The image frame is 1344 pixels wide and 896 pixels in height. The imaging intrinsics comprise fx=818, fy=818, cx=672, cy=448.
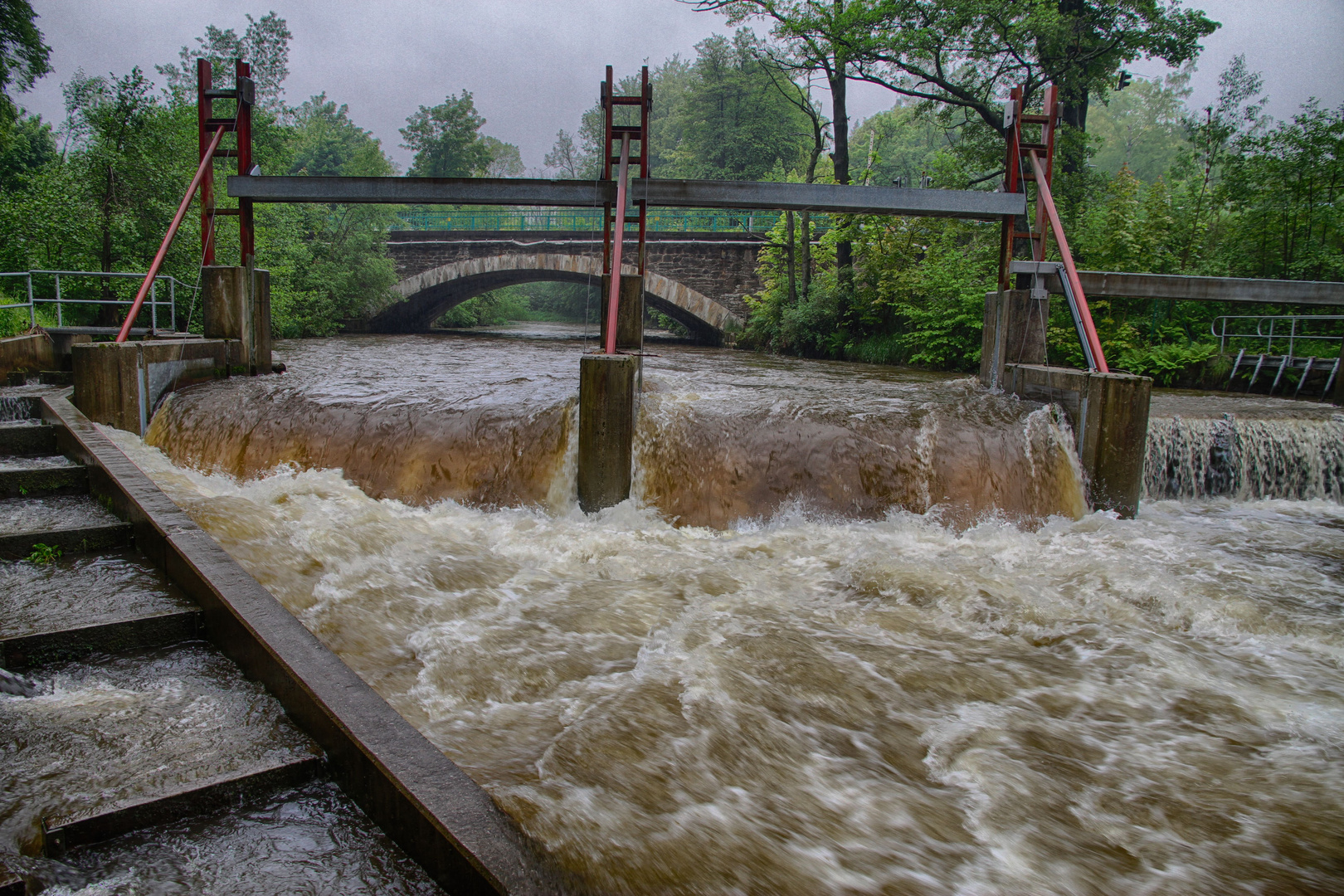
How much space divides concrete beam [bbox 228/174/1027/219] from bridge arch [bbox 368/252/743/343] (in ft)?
46.9

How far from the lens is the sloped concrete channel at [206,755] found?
6.43 feet

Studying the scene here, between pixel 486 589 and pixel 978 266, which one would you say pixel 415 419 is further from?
pixel 978 266

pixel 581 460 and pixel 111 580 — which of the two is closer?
pixel 111 580

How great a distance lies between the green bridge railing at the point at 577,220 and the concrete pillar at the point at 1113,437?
17931mm

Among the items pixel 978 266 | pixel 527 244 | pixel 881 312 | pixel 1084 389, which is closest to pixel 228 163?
pixel 527 244

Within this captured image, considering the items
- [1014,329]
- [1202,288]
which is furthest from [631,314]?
[1202,288]

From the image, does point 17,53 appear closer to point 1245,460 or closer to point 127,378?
point 127,378

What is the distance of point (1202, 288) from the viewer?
8961 millimetres

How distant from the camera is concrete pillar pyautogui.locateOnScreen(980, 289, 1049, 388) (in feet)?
28.3

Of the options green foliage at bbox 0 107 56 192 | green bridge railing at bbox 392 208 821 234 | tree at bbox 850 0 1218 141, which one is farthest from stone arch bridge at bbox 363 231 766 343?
green foliage at bbox 0 107 56 192

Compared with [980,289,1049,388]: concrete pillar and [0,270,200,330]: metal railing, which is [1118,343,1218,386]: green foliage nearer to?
[980,289,1049,388]: concrete pillar

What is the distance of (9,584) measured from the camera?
12.4 ft

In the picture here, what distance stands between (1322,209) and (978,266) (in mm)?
5672

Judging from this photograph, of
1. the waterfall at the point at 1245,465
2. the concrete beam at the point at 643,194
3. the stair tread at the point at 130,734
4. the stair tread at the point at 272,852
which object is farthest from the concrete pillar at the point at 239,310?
the waterfall at the point at 1245,465
